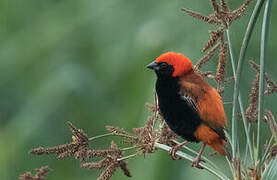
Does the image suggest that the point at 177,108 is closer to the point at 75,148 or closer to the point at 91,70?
the point at 75,148

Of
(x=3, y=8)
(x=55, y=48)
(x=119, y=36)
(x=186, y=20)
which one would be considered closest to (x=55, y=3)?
(x=3, y=8)

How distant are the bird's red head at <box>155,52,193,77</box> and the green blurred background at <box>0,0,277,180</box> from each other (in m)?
0.66

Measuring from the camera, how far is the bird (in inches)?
61.4

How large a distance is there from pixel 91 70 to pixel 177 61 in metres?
1.75

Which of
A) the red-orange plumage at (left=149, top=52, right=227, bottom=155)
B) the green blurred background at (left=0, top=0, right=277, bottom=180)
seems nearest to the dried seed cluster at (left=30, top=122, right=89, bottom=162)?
the red-orange plumage at (left=149, top=52, right=227, bottom=155)

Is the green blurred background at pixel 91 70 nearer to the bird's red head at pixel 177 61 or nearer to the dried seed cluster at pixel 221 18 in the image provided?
the bird's red head at pixel 177 61

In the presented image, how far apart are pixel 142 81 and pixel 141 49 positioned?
0.14 metres

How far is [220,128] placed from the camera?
5.06 feet

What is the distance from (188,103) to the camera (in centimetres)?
165

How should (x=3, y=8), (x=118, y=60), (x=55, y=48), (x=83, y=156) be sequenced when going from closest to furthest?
1. (x=83, y=156)
2. (x=118, y=60)
3. (x=55, y=48)
4. (x=3, y=8)

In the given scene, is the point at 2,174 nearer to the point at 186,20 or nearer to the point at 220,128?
the point at 186,20

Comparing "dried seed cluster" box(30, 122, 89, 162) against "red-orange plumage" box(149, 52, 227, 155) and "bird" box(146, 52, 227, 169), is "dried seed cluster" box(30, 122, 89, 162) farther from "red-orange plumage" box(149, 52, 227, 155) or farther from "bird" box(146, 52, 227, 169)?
"red-orange plumage" box(149, 52, 227, 155)

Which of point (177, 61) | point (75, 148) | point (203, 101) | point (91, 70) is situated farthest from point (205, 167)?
point (91, 70)

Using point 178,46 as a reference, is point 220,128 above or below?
below
